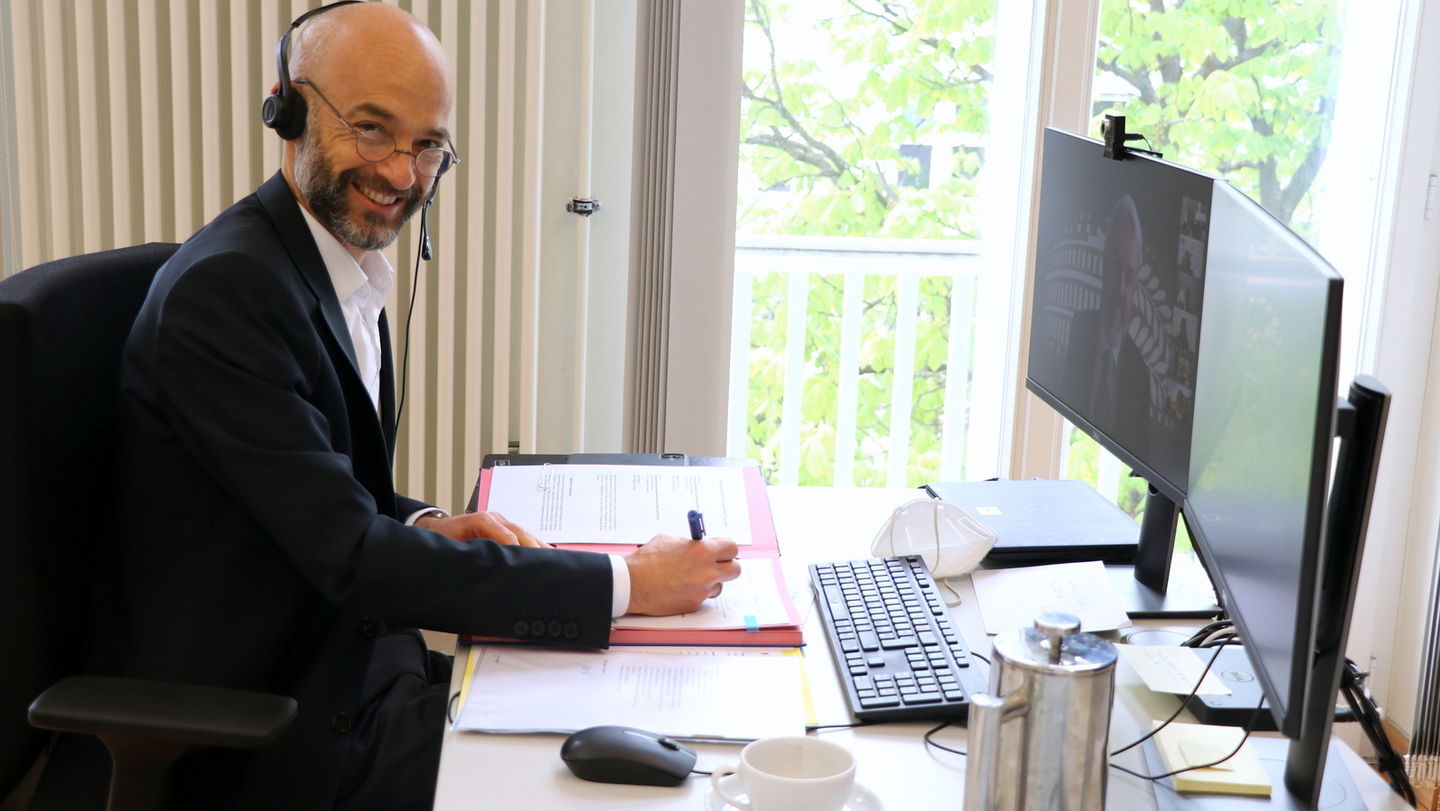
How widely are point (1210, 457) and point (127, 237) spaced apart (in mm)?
2000

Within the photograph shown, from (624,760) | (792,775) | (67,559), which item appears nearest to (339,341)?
(67,559)

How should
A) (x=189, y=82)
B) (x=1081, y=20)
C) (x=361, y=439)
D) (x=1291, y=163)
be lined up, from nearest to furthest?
(x=361, y=439)
(x=189, y=82)
(x=1081, y=20)
(x=1291, y=163)

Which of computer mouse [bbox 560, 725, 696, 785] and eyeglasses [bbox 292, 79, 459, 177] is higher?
eyeglasses [bbox 292, 79, 459, 177]

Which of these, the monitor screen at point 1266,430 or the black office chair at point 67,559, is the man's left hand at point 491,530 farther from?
the monitor screen at point 1266,430

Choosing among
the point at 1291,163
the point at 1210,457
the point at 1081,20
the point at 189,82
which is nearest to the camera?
the point at 1210,457

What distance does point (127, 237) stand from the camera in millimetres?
2338

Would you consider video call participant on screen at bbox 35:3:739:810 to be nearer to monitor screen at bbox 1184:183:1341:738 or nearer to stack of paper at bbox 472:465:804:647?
stack of paper at bbox 472:465:804:647

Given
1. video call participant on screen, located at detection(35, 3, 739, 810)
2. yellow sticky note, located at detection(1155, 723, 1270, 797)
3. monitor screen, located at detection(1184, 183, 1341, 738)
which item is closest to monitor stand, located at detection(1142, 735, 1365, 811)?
yellow sticky note, located at detection(1155, 723, 1270, 797)

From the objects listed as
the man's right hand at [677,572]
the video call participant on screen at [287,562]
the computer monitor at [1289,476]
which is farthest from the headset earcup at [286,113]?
the computer monitor at [1289,476]

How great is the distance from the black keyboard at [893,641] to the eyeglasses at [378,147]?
66cm

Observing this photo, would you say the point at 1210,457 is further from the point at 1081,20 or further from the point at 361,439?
the point at 1081,20

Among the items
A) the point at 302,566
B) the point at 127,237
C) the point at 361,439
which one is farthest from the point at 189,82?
the point at 302,566

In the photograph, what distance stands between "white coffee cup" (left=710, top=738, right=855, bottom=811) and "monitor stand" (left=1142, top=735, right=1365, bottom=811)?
252mm

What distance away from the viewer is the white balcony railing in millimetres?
2736
